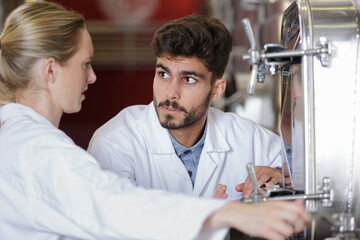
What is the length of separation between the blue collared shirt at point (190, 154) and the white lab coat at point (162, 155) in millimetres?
54

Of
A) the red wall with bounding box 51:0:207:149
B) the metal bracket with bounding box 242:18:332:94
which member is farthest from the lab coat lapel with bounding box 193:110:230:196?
the red wall with bounding box 51:0:207:149

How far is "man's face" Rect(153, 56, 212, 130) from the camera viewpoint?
170 cm

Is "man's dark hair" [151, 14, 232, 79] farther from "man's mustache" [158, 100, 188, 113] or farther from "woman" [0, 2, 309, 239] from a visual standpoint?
"woman" [0, 2, 309, 239]

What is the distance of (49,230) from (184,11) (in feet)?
17.5

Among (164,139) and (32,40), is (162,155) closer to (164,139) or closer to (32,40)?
(164,139)

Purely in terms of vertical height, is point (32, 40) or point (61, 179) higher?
point (32, 40)

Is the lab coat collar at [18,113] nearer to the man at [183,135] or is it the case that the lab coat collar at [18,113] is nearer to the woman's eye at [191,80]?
the man at [183,135]

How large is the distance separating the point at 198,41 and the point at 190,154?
396mm

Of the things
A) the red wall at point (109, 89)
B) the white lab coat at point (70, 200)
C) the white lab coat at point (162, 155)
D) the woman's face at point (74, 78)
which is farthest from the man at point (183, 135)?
the red wall at point (109, 89)

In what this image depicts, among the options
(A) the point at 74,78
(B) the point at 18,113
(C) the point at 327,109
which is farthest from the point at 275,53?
(B) the point at 18,113

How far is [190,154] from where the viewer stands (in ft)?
6.08

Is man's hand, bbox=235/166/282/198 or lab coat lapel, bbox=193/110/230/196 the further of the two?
lab coat lapel, bbox=193/110/230/196

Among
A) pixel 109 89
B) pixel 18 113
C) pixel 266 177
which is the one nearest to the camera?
pixel 18 113

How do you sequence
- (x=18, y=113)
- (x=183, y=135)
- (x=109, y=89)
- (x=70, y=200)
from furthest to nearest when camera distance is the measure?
(x=109, y=89)
(x=183, y=135)
(x=18, y=113)
(x=70, y=200)
